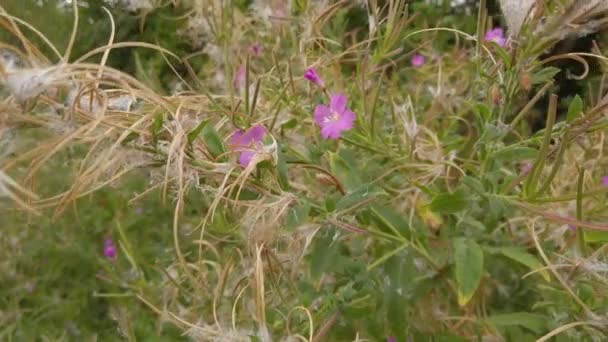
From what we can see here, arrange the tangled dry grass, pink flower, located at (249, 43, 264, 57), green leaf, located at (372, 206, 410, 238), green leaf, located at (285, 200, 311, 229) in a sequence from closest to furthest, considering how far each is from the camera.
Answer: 1. the tangled dry grass
2. green leaf, located at (285, 200, 311, 229)
3. green leaf, located at (372, 206, 410, 238)
4. pink flower, located at (249, 43, 264, 57)

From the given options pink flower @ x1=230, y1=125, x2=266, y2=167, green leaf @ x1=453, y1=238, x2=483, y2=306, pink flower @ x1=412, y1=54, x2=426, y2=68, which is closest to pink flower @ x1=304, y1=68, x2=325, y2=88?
pink flower @ x1=230, y1=125, x2=266, y2=167

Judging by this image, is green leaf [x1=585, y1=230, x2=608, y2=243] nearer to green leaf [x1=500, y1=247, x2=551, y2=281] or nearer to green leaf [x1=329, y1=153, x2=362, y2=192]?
green leaf [x1=500, y1=247, x2=551, y2=281]

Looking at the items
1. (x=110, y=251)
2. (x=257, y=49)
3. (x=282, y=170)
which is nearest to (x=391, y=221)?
(x=282, y=170)

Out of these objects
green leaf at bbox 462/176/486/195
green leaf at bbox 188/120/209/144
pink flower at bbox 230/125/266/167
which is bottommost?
green leaf at bbox 462/176/486/195

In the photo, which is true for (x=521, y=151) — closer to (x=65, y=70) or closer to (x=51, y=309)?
(x=65, y=70)

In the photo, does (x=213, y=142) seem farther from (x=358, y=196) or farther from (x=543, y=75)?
(x=543, y=75)

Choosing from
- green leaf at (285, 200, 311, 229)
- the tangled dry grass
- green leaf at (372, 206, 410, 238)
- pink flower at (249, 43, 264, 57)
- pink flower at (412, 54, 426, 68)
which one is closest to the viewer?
the tangled dry grass

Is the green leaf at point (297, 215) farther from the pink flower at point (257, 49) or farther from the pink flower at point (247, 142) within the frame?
the pink flower at point (257, 49)

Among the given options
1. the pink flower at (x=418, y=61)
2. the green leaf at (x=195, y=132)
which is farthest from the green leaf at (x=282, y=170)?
the pink flower at (x=418, y=61)
